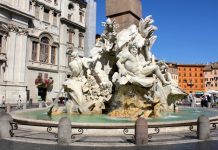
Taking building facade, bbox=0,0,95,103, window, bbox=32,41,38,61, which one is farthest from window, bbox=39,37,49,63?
window, bbox=32,41,38,61

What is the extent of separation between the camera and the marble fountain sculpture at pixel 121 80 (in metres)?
9.98

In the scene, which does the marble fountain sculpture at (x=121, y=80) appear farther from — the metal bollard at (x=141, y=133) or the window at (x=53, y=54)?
the window at (x=53, y=54)

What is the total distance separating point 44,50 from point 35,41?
2.19 meters

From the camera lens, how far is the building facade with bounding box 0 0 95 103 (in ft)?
102

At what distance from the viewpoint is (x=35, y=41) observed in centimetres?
3588

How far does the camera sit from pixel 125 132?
675 centimetres

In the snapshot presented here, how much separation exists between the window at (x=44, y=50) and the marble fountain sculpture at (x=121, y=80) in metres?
25.5

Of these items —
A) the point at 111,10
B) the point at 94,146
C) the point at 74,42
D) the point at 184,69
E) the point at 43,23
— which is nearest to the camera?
the point at 94,146

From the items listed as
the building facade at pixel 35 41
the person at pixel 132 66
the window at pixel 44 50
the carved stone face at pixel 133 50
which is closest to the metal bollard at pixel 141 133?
the person at pixel 132 66

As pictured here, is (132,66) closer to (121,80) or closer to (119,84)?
(121,80)

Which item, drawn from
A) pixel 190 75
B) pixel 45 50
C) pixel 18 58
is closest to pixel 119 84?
pixel 18 58

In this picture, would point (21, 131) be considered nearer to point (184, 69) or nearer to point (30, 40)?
point (30, 40)

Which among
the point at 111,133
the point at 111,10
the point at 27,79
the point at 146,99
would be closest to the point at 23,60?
the point at 27,79

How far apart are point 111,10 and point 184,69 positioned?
8093cm
